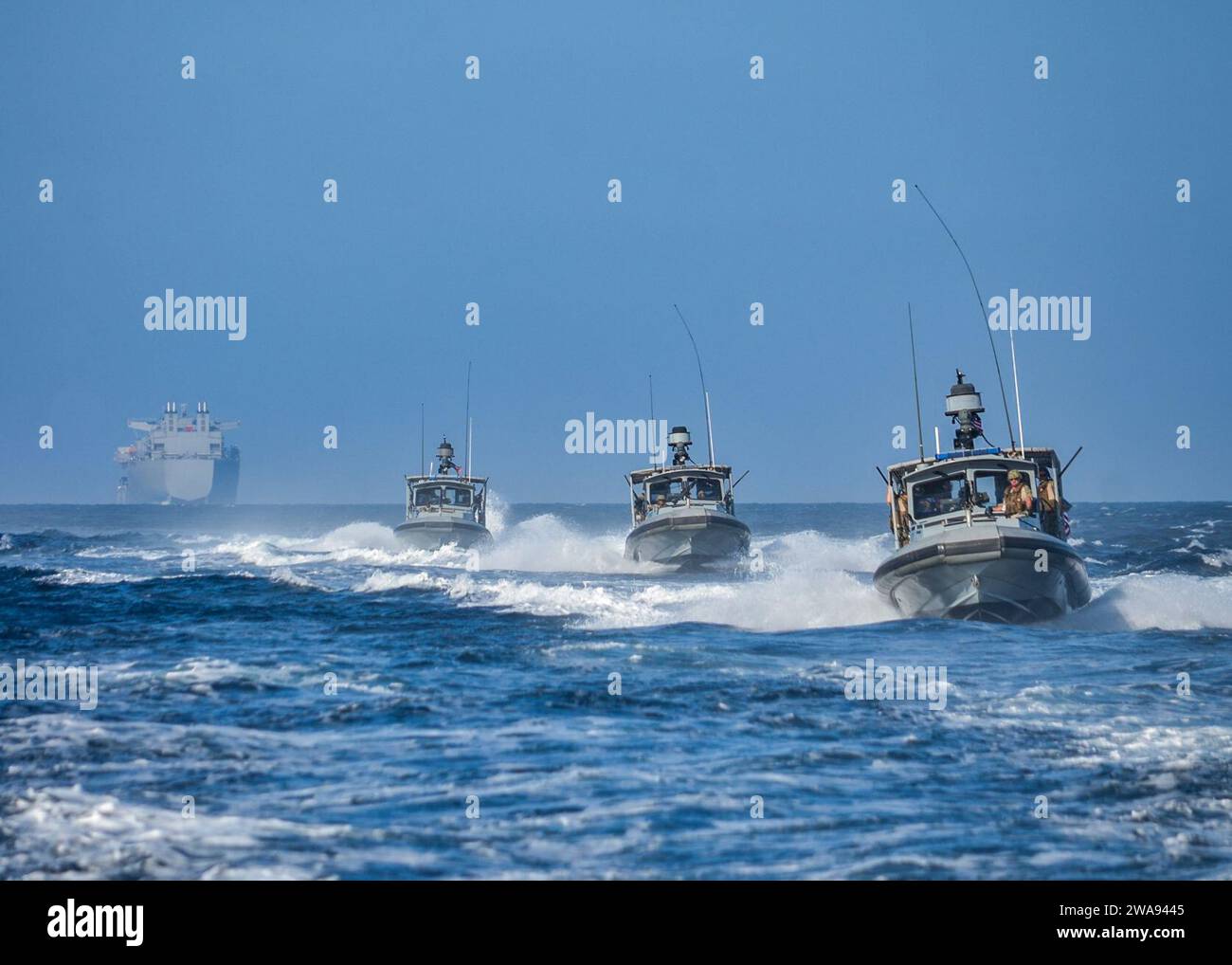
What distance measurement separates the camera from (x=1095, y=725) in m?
9.66

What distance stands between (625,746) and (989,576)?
9.99 metres

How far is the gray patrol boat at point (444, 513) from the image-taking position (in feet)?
126

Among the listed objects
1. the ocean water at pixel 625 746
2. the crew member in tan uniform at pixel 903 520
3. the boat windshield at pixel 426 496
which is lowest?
the ocean water at pixel 625 746

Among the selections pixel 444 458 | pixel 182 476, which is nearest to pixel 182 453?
pixel 182 476

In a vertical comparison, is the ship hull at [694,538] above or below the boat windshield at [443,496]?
below

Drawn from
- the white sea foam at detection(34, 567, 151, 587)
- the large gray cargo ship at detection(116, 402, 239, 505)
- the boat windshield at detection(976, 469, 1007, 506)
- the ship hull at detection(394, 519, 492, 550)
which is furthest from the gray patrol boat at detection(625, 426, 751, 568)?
the large gray cargo ship at detection(116, 402, 239, 505)

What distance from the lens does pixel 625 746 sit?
867cm

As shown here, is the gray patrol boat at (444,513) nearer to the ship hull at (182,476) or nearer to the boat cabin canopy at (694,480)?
the boat cabin canopy at (694,480)

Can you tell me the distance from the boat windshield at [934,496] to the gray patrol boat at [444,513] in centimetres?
2343

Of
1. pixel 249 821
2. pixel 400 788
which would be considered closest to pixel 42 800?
pixel 249 821

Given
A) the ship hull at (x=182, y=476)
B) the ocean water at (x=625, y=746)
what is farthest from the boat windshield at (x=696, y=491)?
the ship hull at (x=182, y=476)

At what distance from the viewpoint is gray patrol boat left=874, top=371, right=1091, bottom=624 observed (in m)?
16.4

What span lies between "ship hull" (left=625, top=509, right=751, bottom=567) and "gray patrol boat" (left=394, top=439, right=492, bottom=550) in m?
9.28

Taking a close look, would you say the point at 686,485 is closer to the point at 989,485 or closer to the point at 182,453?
the point at 989,485
